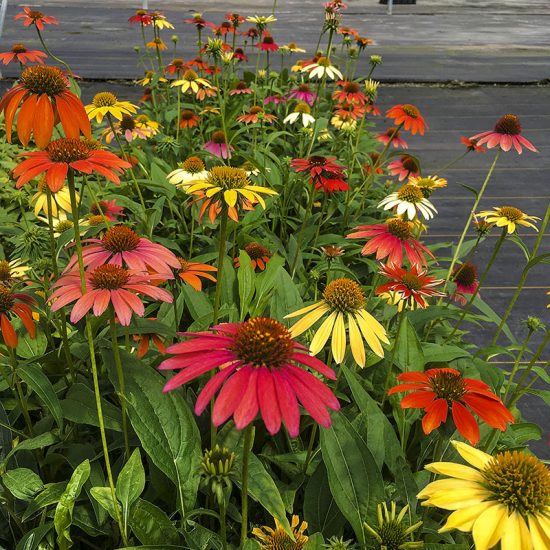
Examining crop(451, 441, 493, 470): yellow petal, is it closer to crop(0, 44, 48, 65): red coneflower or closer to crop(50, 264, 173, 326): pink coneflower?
crop(50, 264, 173, 326): pink coneflower

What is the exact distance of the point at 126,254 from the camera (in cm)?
78

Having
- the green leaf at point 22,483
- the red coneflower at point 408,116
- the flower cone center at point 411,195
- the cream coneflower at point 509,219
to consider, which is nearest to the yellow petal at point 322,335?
the green leaf at point 22,483

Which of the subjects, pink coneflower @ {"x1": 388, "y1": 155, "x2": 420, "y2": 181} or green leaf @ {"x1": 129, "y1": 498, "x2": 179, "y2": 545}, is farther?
pink coneflower @ {"x1": 388, "y1": 155, "x2": 420, "y2": 181}

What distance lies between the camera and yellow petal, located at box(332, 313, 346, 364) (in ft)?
2.43

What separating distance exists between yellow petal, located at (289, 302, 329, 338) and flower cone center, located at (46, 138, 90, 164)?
1.15ft

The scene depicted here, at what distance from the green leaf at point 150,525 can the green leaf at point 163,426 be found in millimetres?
65

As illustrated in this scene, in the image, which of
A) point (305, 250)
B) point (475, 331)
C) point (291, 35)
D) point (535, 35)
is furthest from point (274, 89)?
point (535, 35)

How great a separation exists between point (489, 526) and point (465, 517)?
0.02 meters

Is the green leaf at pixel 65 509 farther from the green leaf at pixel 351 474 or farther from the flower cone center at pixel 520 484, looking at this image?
the flower cone center at pixel 520 484

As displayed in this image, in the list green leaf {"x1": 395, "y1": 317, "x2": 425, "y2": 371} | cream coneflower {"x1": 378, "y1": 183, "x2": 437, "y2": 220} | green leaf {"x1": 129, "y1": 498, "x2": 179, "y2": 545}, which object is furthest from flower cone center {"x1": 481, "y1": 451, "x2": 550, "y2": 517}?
cream coneflower {"x1": 378, "y1": 183, "x2": 437, "y2": 220}

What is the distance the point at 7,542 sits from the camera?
0.90 metres

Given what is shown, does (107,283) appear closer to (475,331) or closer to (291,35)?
(475,331)

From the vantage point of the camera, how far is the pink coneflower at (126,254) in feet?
2.52

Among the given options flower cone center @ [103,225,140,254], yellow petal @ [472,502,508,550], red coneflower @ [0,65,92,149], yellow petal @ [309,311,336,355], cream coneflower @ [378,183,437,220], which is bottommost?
cream coneflower @ [378,183,437,220]
